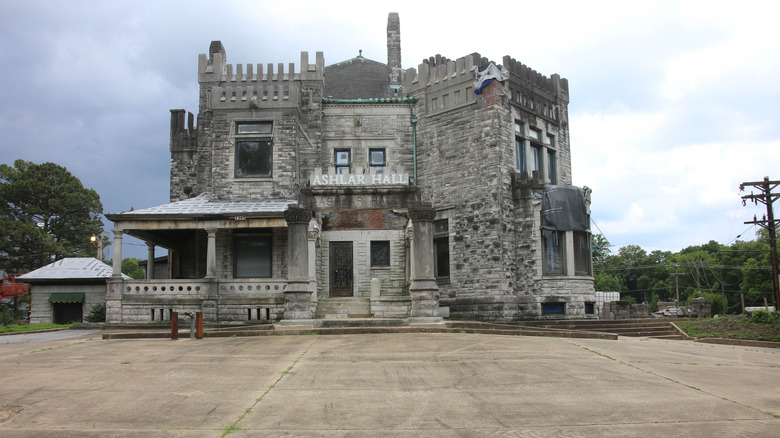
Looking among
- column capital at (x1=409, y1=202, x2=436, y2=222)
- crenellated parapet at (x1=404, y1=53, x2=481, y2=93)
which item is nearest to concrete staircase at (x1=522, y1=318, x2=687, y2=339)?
column capital at (x1=409, y1=202, x2=436, y2=222)

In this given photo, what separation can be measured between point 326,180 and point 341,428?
1195 cm

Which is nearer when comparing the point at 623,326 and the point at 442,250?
the point at 623,326

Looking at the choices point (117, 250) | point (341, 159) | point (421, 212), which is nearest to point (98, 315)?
point (117, 250)

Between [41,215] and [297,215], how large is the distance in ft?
103

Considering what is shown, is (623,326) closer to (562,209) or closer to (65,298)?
(562,209)

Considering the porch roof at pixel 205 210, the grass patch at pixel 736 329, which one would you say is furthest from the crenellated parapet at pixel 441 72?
the grass patch at pixel 736 329

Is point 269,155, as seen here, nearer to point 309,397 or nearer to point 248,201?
point 248,201

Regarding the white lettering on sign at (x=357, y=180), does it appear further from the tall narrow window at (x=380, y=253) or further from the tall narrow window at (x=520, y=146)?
the tall narrow window at (x=520, y=146)

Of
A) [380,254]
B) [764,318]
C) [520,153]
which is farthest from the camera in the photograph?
[380,254]

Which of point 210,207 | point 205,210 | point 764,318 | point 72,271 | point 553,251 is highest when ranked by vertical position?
point 210,207

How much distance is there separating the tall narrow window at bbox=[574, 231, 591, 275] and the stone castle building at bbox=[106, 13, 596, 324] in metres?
0.06

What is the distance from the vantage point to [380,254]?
2433 cm

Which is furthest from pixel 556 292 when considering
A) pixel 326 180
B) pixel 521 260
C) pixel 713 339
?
pixel 326 180

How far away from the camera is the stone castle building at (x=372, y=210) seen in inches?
842
